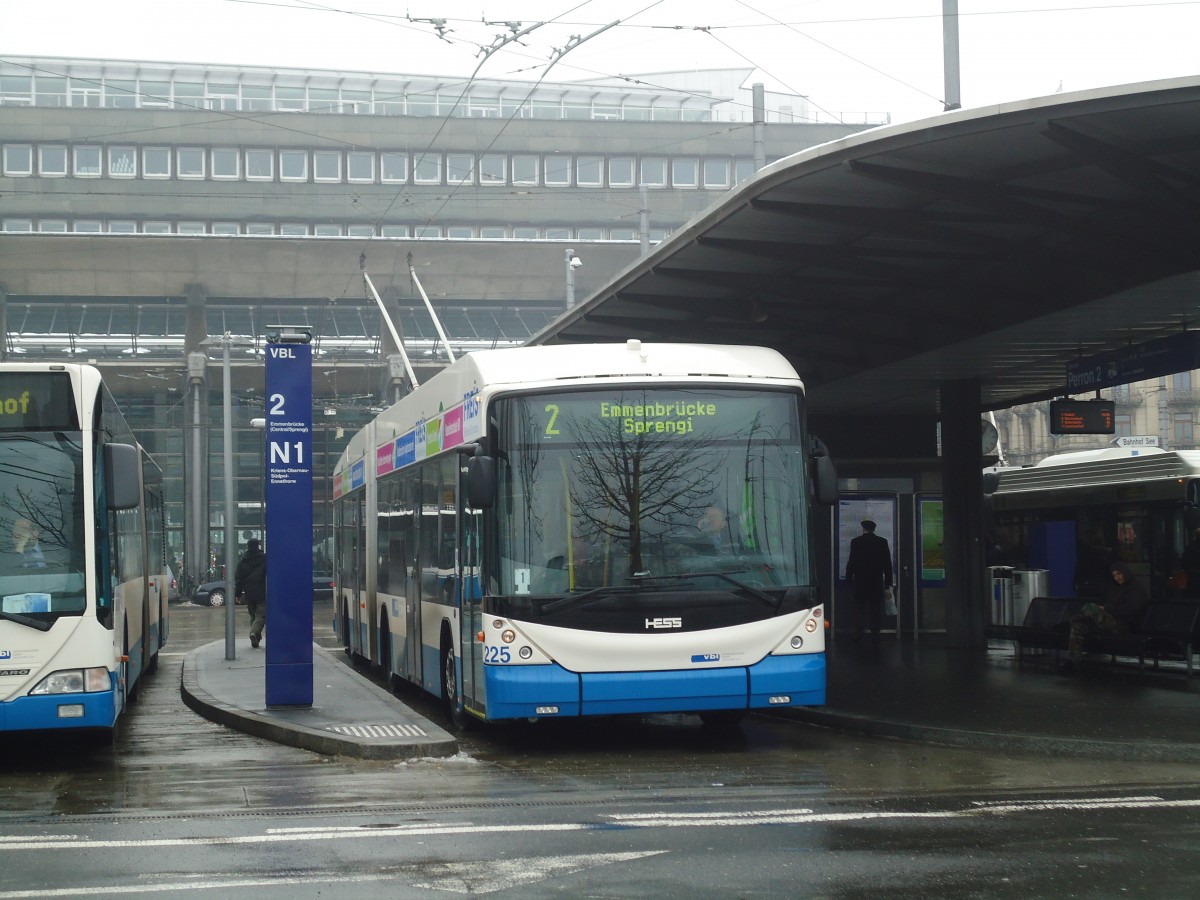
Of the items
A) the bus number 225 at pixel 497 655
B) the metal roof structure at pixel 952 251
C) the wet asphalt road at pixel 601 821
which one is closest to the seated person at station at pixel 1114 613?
the metal roof structure at pixel 952 251

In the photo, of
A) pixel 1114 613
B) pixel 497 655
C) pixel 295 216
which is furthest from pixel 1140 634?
pixel 295 216

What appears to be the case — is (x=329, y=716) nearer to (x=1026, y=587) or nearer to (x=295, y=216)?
(x=1026, y=587)

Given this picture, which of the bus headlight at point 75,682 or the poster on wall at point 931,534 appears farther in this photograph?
the poster on wall at point 931,534

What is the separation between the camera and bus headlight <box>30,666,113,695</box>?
1112 cm

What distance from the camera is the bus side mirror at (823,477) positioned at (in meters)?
11.8

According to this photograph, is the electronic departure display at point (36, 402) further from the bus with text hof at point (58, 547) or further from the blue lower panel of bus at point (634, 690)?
the blue lower panel of bus at point (634, 690)

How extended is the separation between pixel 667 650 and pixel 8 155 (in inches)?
2024

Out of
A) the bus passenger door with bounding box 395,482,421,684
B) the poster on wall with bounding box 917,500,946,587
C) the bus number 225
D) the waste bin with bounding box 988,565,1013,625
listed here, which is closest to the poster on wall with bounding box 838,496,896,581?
the poster on wall with bounding box 917,500,946,587

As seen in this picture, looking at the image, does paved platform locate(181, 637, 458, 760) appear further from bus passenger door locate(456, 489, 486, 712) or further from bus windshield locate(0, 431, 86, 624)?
bus windshield locate(0, 431, 86, 624)

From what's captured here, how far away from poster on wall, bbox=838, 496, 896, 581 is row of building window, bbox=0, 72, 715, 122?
131 ft

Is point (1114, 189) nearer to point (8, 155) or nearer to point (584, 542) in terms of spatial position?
point (584, 542)

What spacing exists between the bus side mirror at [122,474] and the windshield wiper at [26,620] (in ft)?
3.31

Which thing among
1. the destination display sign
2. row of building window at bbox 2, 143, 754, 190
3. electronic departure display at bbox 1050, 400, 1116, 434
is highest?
row of building window at bbox 2, 143, 754, 190

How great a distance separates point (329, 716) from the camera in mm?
13820
